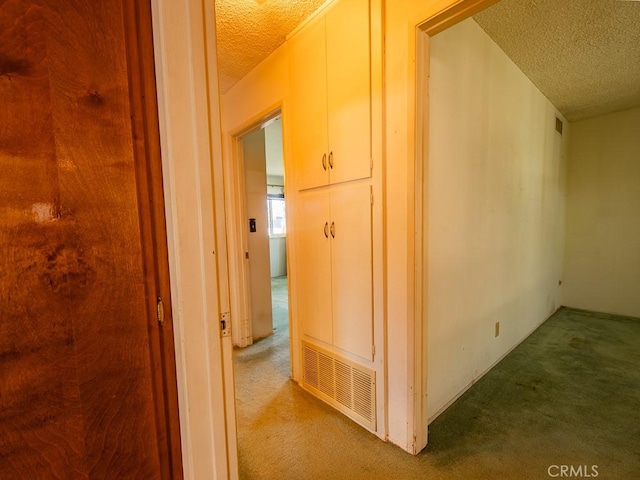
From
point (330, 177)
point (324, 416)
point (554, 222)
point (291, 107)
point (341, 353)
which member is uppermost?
point (291, 107)

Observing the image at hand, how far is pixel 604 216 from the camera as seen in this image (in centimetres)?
365

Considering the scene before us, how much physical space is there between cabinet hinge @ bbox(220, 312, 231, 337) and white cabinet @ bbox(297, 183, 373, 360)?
1020 millimetres

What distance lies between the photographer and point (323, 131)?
1.83 m

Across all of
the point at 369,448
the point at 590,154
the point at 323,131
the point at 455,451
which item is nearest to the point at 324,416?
the point at 369,448

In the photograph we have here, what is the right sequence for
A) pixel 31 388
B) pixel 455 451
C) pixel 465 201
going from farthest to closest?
pixel 465 201 < pixel 455 451 < pixel 31 388

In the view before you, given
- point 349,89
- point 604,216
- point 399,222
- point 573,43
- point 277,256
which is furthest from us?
point 277,256

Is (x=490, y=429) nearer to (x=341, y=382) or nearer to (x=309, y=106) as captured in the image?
(x=341, y=382)

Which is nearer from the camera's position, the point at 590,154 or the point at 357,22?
the point at 357,22

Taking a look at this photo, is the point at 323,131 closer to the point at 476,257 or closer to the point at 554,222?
the point at 476,257

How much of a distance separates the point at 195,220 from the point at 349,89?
1.35m

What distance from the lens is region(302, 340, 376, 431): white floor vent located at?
1651mm

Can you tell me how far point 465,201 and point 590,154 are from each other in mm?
3264

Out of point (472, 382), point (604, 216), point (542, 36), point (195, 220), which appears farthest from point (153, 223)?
point (604, 216)

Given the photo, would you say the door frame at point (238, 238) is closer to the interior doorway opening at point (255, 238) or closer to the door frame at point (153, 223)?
the interior doorway opening at point (255, 238)
